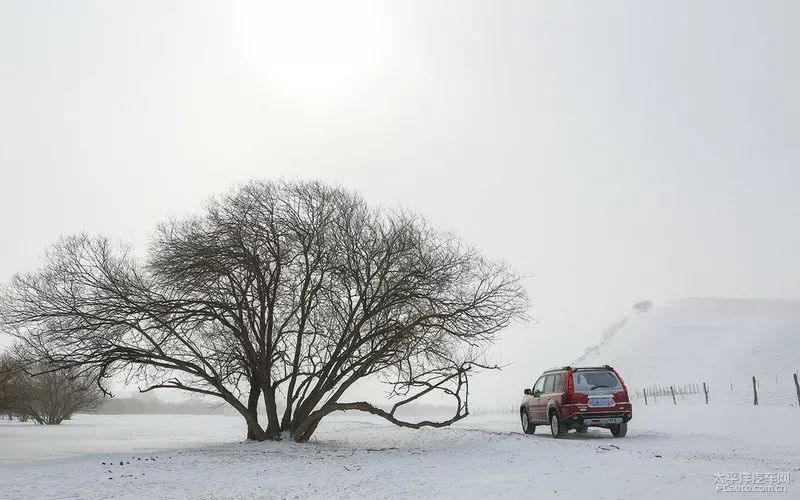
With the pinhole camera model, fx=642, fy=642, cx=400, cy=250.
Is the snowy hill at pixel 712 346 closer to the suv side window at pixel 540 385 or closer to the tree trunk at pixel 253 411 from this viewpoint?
the suv side window at pixel 540 385

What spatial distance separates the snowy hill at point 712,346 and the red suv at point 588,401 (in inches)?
1198

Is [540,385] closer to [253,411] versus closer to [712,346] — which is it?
[253,411]

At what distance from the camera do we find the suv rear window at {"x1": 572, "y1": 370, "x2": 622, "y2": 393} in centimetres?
1955

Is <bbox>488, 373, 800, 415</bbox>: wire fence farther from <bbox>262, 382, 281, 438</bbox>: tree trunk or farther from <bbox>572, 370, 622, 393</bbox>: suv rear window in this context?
<bbox>262, 382, 281, 438</bbox>: tree trunk

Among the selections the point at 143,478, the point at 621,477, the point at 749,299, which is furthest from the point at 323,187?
the point at 749,299

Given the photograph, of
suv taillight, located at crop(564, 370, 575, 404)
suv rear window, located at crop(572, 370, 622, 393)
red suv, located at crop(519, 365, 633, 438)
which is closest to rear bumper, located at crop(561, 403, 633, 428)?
red suv, located at crop(519, 365, 633, 438)

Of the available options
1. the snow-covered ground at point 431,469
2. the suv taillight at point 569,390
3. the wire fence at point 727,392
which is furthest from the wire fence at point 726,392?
the snow-covered ground at point 431,469

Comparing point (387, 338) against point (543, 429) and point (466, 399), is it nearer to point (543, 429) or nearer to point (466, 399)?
point (466, 399)

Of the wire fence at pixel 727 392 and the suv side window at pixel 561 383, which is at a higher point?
the suv side window at pixel 561 383

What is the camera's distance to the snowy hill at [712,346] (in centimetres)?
5566

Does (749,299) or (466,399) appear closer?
(466,399)

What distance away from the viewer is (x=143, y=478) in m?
12.5

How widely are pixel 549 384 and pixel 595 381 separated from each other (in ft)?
A: 6.44

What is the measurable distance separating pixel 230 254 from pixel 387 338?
5.57 m
